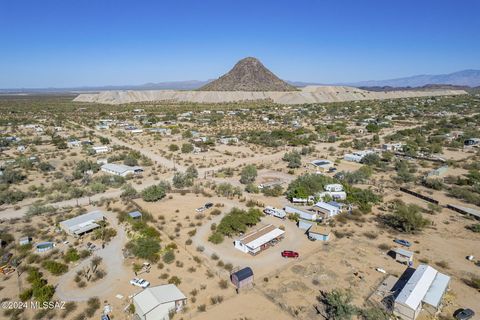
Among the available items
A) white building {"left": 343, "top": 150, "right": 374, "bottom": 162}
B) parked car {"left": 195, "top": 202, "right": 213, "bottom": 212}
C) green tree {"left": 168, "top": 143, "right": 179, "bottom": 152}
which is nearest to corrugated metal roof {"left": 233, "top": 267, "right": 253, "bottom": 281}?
parked car {"left": 195, "top": 202, "right": 213, "bottom": 212}

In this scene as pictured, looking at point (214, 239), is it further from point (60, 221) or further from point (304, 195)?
point (60, 221)

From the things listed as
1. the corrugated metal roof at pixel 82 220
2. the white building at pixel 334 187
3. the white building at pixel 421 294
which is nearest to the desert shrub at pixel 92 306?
the corrugated metal roof at pixel 82 220

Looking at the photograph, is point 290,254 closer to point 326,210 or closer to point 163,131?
point 326,210

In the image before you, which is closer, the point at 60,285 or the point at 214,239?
the point at 60,285

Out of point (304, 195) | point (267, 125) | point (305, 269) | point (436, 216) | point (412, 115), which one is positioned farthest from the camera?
point (412, 115)

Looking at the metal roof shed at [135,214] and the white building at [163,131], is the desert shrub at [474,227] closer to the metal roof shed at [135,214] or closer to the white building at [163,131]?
the metal roof shed at [135,214]

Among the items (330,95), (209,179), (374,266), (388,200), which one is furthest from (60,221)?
(330,95)

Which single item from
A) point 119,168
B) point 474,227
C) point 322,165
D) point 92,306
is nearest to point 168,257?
point 92,306
